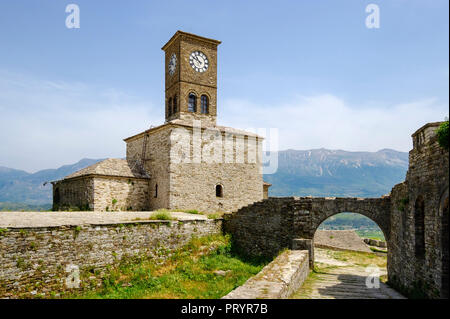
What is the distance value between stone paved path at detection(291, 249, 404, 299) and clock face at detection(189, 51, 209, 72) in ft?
59.2

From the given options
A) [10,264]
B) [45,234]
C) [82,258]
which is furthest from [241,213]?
[10,264]

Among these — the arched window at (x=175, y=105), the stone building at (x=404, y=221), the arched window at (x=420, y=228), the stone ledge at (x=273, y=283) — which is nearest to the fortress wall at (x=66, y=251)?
the stone building at (x=404, y=221)

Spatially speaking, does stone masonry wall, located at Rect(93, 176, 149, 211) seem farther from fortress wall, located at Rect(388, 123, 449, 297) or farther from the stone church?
fortress wall, located at Rect(388, 123, 449, 297)

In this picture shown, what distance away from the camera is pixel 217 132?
75.9 ft

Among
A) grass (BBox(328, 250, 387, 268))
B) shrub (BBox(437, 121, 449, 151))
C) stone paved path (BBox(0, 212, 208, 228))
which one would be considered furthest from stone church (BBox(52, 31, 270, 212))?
shrub (BBox(437, 121, 449, 151))

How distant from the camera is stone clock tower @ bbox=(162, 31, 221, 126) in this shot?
2495cm

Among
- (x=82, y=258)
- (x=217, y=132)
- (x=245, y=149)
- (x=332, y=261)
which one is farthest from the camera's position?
(x=245, y=149)

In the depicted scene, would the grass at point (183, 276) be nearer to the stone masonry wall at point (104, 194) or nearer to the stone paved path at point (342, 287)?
the stone paved path at point (342, 287)

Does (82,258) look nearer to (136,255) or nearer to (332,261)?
(136,255)

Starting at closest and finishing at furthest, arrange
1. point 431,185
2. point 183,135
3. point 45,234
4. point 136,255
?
point 431,185, point 45,234, point 136,255, point 183,135

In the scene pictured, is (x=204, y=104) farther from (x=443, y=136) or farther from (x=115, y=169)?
(x=443, y=136)

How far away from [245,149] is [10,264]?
17308mm

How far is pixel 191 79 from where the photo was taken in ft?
83.3
